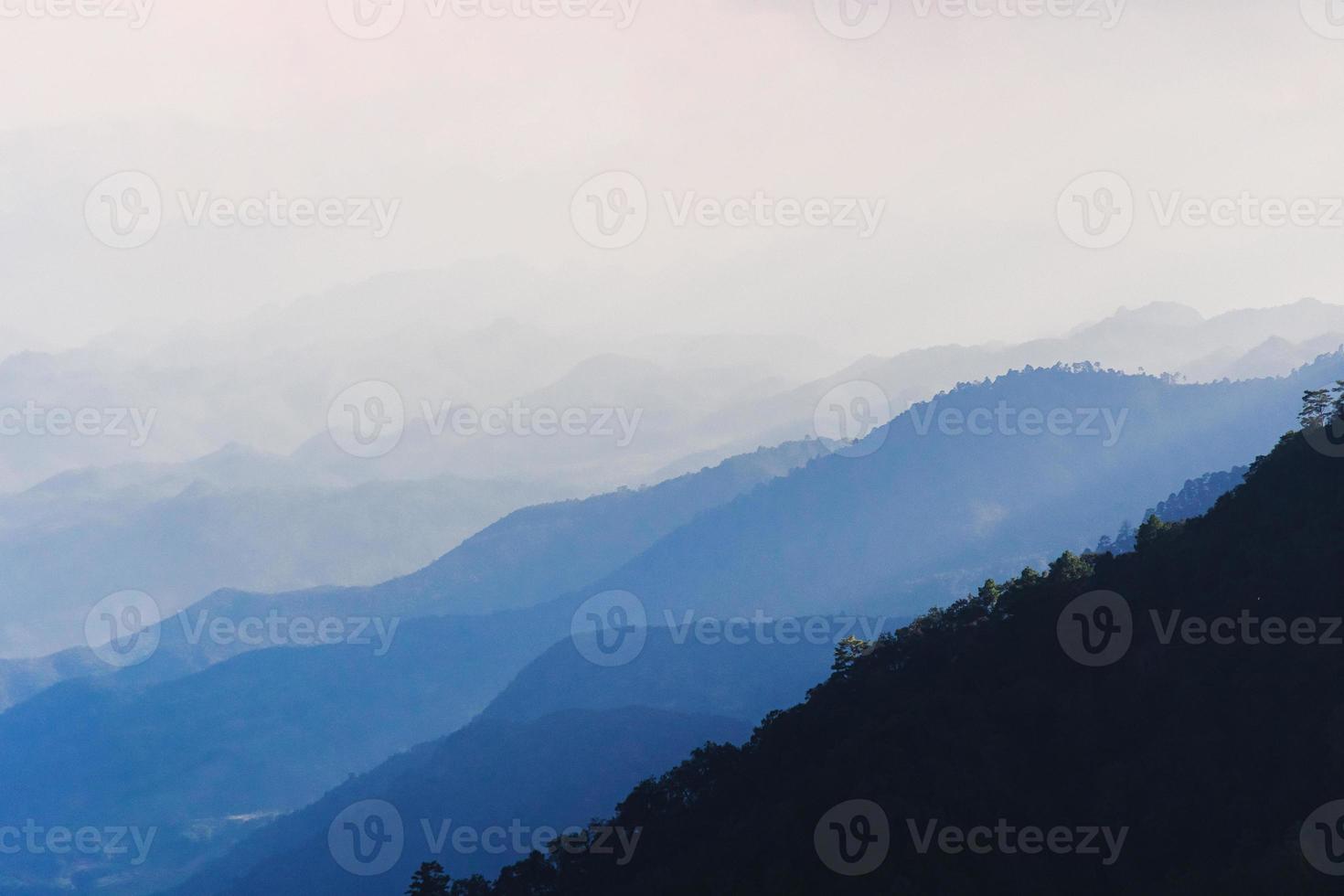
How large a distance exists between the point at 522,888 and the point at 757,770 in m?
19.4

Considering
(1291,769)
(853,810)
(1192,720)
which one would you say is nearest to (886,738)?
(853,810)

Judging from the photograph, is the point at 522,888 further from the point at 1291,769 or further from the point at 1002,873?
the point at 1291,769

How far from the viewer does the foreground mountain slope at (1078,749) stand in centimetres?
5900

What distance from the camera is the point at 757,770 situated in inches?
3366
